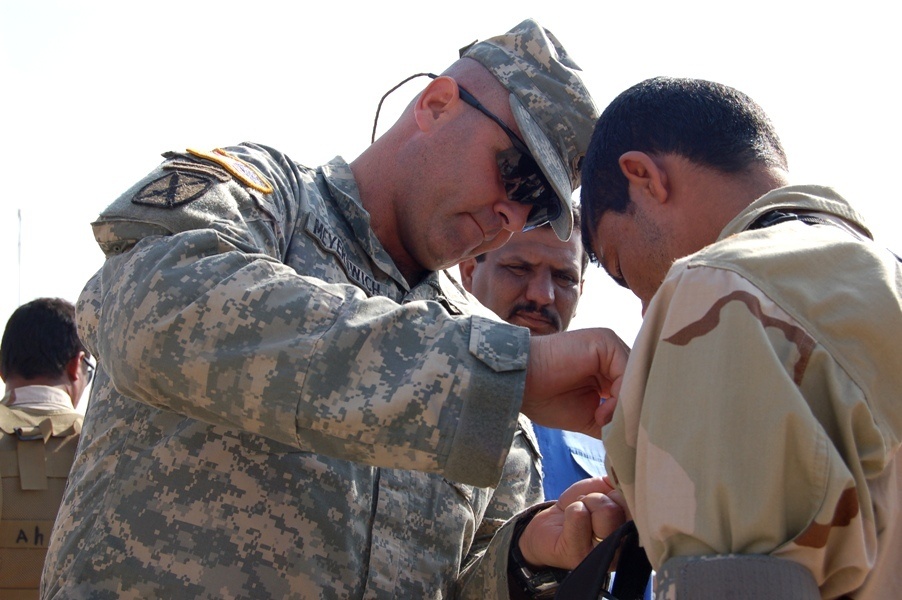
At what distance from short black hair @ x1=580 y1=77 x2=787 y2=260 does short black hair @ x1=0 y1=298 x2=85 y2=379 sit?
4.64 meters

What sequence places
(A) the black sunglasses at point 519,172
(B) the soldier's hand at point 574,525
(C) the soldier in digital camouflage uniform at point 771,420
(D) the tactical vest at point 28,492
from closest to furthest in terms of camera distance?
(C) the soldier in digital camouflage uniform at point 771,420, (B) the soldier's hand at point 574,525, (A) the black sunglasses at point 519,172, (D) the tactical vest at point 28,492

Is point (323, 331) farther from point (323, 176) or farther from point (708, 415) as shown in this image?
point (323, 176)


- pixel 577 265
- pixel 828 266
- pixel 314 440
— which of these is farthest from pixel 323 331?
pixel 577 265

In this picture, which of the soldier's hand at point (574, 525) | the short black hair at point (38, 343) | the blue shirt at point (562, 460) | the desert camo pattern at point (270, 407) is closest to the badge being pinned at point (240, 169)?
the desert camo pattern at point (270, 407)

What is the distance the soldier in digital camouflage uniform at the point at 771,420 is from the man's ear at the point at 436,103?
1.79m

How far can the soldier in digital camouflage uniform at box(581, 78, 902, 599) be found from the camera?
1.52 m

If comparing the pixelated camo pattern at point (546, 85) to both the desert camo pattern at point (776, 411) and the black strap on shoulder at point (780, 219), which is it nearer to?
the black strap on shoulder at point (780, 219)

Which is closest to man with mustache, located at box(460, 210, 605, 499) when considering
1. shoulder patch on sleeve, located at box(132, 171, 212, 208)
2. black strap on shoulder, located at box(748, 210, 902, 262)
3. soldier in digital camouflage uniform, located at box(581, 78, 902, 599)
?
shoulder patch on sleeve, located at box(132, 171, 212, 208)

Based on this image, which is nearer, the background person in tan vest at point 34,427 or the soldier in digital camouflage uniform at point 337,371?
the soldier in digital camouflage uniform at point 337,371

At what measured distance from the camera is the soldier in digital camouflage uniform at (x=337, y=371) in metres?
2.16

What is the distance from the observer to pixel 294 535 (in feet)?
8.71

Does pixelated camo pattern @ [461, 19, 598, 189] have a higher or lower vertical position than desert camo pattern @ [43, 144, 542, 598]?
higher

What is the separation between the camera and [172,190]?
257 cm

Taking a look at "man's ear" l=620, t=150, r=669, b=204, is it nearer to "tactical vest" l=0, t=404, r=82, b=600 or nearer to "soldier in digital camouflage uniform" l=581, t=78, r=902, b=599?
"soldier in digital camouflage uniform" l=581, t=78, r=902, b=599
